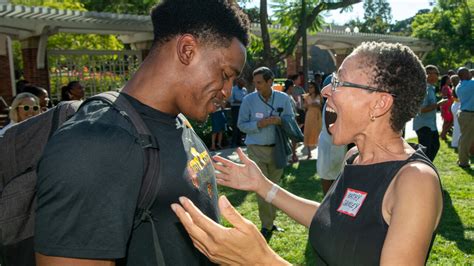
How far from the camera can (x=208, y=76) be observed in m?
1.80

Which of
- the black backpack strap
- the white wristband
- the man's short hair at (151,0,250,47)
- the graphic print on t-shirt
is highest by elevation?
the man's short hair at (151,0,250,47)

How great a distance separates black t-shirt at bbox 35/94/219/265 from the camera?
1.31 meters

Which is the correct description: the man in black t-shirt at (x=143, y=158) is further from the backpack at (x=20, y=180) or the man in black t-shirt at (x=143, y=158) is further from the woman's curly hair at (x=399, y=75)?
the woman's curly hair at (x=399, y=75)

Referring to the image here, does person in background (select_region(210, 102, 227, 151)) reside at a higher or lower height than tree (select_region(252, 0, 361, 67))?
lower

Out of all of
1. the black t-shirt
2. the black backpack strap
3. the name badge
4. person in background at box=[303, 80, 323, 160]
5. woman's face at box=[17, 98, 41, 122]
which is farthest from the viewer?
person in background at box=[303, 80, 323, 160]

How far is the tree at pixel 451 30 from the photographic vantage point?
29672 mm

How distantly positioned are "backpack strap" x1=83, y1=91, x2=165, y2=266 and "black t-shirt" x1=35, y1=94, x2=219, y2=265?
1.0 inches

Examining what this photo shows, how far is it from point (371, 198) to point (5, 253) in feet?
4.60

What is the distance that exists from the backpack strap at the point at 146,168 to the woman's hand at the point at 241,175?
3.65 ft

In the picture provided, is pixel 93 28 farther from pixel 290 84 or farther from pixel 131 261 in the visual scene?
pixel 131 261

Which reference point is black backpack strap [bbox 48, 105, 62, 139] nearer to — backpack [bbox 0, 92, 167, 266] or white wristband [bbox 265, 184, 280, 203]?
backpack [bbox 0, 92, 167, 266]

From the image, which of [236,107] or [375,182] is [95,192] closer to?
[375,182]

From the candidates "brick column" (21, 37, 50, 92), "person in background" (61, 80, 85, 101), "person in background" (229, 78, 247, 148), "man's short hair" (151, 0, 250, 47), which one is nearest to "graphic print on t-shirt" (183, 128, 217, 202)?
"man's short hair" (151, 0, 250, 47)

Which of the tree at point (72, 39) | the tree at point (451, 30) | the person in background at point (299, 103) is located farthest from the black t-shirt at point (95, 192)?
the tree at point (451, 30)
